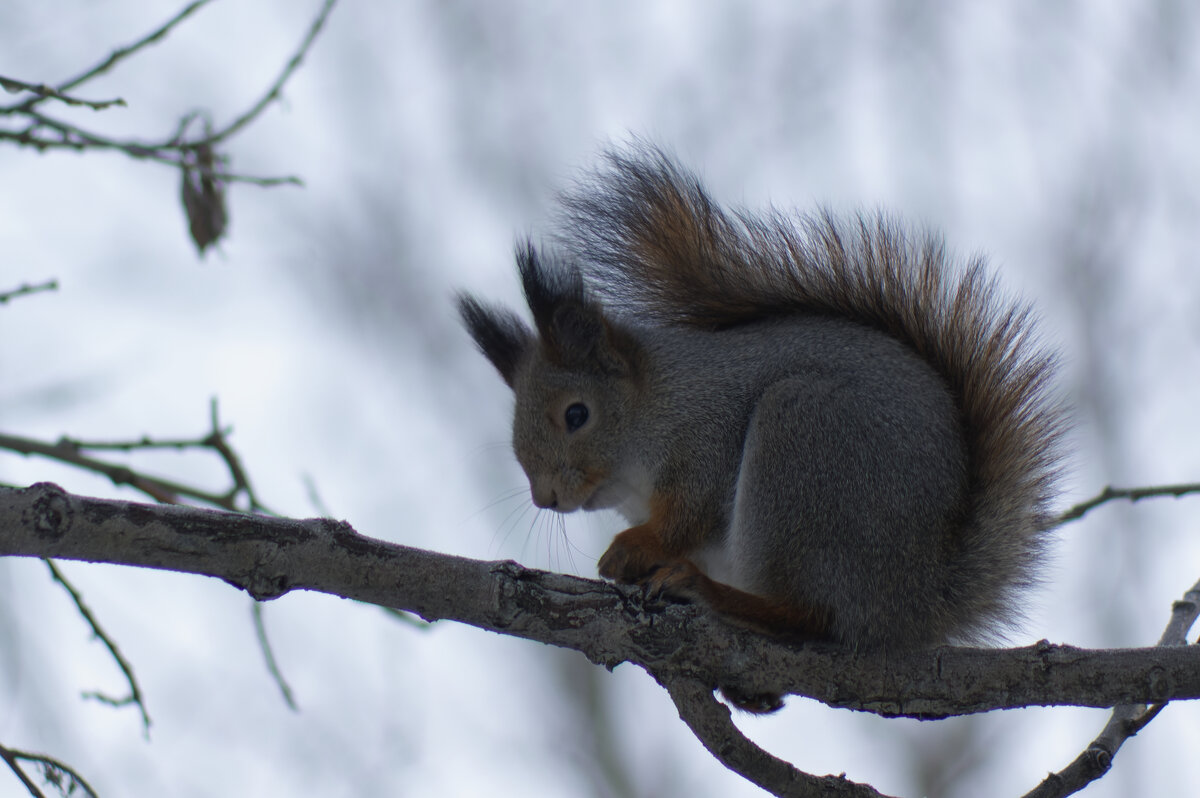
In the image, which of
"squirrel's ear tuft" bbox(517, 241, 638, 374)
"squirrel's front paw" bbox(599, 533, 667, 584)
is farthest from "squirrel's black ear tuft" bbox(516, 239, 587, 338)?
"squirrel's front paw" bbox(599, 533, 667, 584)

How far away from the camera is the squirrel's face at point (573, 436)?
2785 millimetres

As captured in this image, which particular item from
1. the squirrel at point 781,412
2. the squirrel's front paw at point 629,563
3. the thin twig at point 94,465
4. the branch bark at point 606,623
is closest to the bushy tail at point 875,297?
the squirrel at point 781,412

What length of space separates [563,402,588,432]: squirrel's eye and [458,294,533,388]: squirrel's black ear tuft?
0.35 m

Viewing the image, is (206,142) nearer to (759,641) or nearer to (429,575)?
(429,575)

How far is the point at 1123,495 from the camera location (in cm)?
236

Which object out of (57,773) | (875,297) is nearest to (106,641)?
(57,773)

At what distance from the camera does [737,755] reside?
75.9 inches

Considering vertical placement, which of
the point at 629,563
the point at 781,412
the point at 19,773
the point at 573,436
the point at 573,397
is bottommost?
the point at 19,773

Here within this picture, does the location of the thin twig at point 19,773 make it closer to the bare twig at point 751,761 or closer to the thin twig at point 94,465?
the thin twig at point 94,465

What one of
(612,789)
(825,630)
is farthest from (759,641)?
(612,789)

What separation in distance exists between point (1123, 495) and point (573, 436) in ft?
4.31

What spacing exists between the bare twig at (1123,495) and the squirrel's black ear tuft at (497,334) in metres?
1.53

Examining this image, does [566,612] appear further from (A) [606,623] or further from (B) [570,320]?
(B) [570,320]

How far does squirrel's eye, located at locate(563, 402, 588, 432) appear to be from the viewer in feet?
9.41
